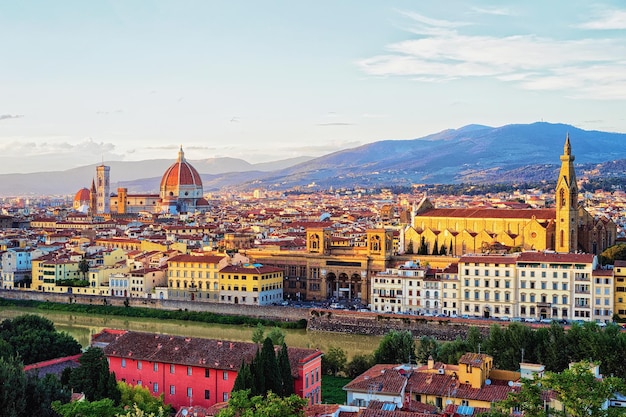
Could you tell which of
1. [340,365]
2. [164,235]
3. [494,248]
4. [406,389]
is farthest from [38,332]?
[164,235]

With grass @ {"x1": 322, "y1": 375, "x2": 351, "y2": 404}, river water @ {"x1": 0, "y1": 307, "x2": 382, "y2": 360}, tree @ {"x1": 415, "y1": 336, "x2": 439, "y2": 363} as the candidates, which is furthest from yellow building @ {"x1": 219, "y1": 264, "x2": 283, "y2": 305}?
grass @ {"x1": 322, "y1": 375, "x2": 351, "y2": 404}

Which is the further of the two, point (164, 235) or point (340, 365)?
point (164, 235)

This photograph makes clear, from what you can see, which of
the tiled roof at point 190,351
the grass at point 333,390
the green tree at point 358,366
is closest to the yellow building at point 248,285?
the green tree at point 358,366

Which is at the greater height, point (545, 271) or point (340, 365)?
point (545, 271)

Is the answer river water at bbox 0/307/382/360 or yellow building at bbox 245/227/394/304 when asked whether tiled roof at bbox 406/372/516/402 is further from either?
yellow building at bbox 245/227/394/304

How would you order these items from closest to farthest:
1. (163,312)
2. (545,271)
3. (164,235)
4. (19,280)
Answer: (545,271) → (163,312) → (19,280) → (164,235)

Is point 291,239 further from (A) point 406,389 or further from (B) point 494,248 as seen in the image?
(A) point 406,389

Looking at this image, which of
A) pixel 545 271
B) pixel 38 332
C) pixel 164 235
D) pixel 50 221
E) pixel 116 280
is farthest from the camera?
pixel 50 221
